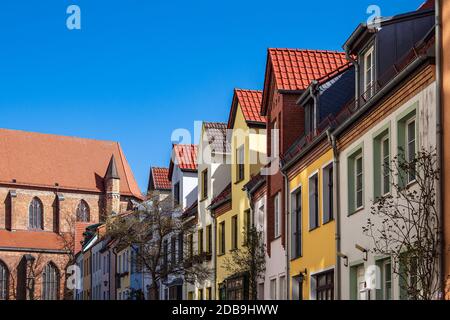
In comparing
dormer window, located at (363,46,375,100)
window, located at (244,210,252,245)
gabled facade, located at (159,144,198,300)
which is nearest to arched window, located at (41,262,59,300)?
gabled facade, located at (159,144,198,300)

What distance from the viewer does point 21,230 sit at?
9569 cm

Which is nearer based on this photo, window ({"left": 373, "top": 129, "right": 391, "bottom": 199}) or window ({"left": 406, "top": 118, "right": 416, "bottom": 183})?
window ({"left": 406, "top": 118, "right": 416, "bottom": 183})

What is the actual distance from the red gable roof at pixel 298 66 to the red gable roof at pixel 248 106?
3.34m

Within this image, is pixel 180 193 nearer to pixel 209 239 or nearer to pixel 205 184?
pixel 205 184

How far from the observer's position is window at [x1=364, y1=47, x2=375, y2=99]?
2017cm

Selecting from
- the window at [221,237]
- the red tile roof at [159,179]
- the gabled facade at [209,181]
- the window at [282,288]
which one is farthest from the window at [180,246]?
the window at [282,288]

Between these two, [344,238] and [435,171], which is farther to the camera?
[344,238]

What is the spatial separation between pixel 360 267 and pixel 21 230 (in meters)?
79.4

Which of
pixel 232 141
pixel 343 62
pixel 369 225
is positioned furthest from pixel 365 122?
pixel 232 141

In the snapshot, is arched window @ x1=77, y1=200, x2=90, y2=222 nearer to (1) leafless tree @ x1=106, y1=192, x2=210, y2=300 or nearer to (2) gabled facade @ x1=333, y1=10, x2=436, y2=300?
(1) leafless tree @ x1=106, y1=192, x2=210, y2=300

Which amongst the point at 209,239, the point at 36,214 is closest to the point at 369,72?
the point at 209,239

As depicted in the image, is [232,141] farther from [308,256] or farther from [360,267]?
[360,267]

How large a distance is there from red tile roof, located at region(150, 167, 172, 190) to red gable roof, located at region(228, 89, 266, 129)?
17153 millimetres

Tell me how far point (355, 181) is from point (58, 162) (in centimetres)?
8294
